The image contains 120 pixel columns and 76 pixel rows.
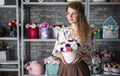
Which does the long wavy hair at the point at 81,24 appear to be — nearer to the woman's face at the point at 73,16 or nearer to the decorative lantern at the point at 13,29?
the woman's face at the point at 73,16

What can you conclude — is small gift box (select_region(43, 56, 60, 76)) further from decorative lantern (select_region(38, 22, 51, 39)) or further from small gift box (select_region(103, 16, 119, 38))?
small gift box (select_region(103, 16, 119, 38))

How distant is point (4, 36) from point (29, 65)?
567 millimetres

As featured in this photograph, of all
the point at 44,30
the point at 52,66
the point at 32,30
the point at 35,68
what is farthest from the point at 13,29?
the point at 52,66

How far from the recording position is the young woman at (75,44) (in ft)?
7.62

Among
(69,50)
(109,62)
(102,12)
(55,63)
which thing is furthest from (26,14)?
(69,50)

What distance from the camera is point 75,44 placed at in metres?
2.33

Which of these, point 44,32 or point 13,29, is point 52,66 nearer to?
point 44,32

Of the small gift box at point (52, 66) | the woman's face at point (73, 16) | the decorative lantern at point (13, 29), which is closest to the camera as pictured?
the woman's face at point (73, 16)

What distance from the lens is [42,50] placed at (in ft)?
12.7

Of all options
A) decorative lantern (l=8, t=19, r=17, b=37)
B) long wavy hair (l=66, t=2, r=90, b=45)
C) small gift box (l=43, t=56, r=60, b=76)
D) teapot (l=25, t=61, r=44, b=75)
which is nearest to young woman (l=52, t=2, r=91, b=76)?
long wavy hair (l=66, t=2, r=90, b=45)

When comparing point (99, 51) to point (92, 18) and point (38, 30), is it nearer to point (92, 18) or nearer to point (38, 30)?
point (92, 18)

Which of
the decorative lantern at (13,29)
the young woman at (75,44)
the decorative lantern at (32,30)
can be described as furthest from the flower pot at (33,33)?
the young woman at (75,44)

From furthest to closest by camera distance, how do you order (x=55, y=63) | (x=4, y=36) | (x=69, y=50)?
(x=4, y=36) → (x=55, y=63) → (x=69, y=50)

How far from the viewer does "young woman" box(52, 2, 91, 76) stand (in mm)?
2322
